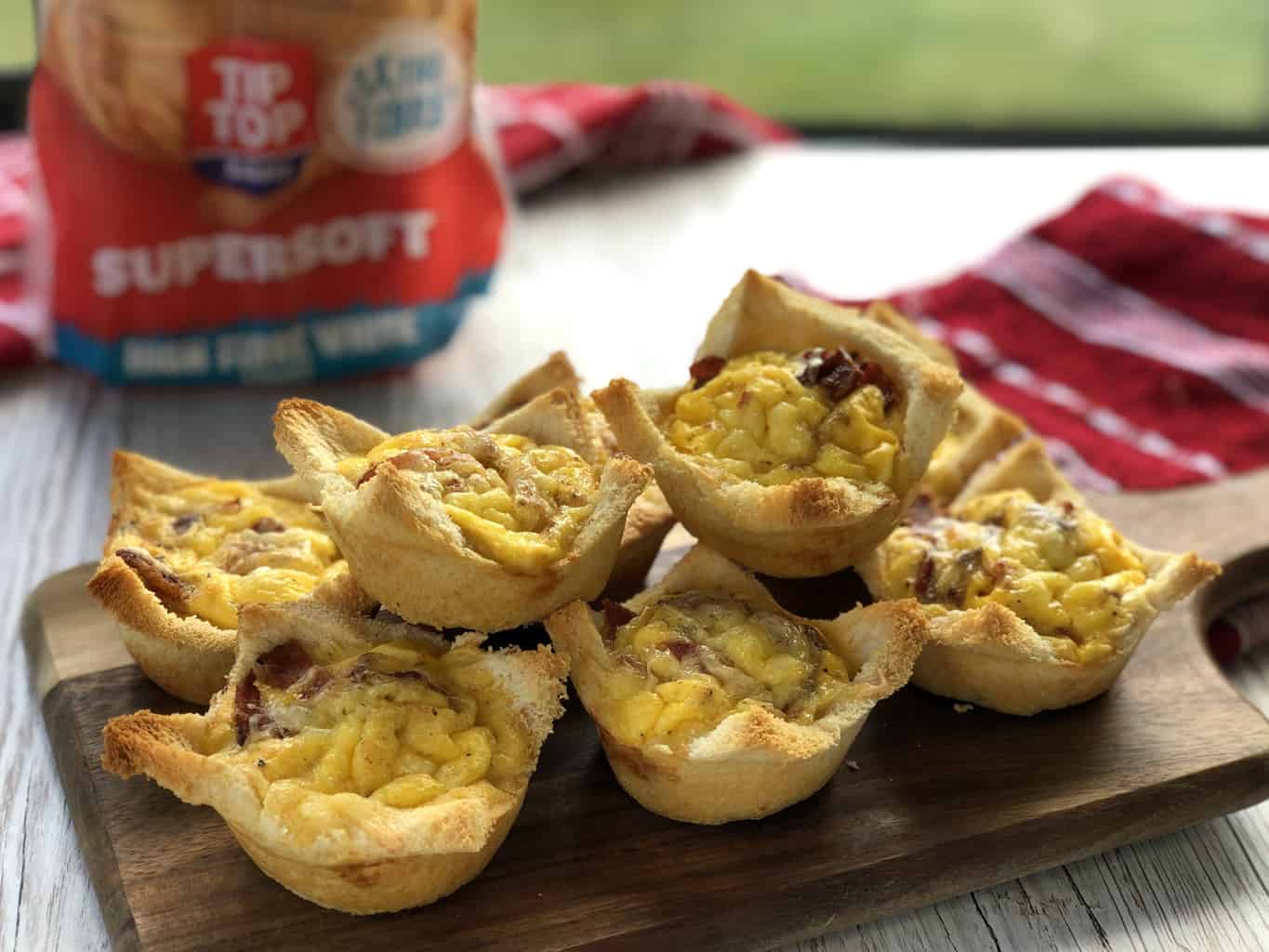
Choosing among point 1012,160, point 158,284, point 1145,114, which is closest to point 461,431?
point 158,284

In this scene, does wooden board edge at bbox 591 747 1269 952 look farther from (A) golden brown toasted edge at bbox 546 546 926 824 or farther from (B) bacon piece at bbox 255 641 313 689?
(B) bacon piece at bbox 255 641 313 689

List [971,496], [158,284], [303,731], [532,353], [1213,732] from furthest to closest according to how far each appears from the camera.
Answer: [532,353], [158,284], [971,496], [1213,732], [303,731]

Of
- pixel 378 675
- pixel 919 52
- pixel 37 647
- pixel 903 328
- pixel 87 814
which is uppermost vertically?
pixel 903 328

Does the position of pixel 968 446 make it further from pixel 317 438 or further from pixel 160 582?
pixel 160 582

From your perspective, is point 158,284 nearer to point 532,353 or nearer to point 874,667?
point 532,353

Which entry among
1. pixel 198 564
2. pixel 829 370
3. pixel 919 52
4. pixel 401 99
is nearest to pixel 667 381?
pixel 401 99
